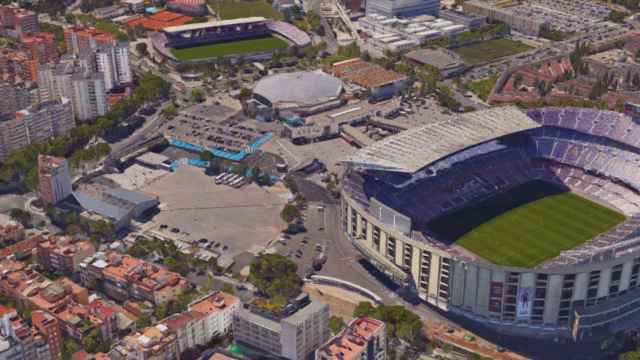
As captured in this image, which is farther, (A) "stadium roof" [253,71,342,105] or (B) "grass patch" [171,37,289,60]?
(B) "grass patch" [171,37,289,60]

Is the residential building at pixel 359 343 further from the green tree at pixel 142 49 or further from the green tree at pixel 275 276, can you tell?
the green tree at pixel 142 49

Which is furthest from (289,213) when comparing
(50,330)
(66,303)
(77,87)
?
(77,87)

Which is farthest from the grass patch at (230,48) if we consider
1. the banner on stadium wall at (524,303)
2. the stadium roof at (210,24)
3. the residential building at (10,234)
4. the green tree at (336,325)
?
the banner on stadium wall at (524,303)

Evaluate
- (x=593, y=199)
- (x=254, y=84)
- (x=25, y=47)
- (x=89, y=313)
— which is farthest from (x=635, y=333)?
(x=25, y=47)

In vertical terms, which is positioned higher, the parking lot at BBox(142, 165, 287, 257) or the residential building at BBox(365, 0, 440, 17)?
the residential building at BBox(365, 0, 440, 17)

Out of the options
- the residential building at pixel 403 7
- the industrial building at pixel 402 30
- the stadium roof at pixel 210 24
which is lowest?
the industrial building at pixel 402 30

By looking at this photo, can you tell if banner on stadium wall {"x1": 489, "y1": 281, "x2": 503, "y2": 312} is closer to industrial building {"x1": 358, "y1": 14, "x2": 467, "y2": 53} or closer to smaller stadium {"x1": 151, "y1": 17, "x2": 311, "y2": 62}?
industrial building {"x1": 358, "y1": 14, "x2": 467, "y2": 53}

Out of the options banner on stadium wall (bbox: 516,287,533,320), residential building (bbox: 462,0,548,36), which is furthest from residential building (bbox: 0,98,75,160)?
residential building (bbox: 462,0,548,36)
